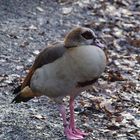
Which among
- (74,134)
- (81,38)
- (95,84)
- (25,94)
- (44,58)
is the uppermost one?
(81,38)

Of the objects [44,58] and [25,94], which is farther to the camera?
[25,94]

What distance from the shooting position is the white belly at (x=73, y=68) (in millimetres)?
4102

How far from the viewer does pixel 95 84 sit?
6176 millimetres

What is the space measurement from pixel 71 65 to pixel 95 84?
6.86ft

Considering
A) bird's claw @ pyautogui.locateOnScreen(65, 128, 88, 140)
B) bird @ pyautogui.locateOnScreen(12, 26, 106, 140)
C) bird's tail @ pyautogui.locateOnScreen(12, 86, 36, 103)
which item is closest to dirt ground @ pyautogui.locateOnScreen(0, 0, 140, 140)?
bird's claw @ pyautogui.locateOnScreen(65, 128, 88, 140)

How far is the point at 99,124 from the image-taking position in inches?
199

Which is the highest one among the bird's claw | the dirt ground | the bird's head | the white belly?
the bird's head

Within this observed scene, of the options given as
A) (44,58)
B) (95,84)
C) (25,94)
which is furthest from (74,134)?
(95,84)

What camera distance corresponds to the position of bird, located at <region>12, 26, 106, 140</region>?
4.11 metres

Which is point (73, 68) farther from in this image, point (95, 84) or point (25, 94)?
point (95, 84)

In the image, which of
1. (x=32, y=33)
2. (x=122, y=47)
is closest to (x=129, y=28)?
(x=122, y=47)

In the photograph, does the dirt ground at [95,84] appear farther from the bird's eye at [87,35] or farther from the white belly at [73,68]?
the bird's eye at [87,35]

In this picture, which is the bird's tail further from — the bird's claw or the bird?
the bird's claw

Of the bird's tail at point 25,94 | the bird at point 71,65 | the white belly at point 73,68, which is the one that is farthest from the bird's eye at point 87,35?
the bird's tail at point 25,94
